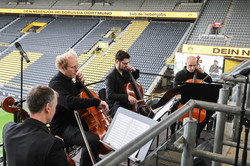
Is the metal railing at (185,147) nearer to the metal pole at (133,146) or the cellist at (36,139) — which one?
the metal pole at (133,146)

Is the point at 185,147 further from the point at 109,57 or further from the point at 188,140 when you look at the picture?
the point at 109,57

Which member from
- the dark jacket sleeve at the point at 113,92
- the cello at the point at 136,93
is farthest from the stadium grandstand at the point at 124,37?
the dark jacket sleeve at the point at 113,92

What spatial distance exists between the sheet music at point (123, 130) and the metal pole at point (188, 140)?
43cm

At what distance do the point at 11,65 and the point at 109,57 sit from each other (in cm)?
819

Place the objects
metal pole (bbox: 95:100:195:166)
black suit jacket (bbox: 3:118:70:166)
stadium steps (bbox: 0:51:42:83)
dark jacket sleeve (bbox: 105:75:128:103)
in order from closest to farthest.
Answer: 1. metal pole (bbox: 95:100:195:166)
2. black suit jacket (bbox: 3:118:70:166)
3. dark jacket sleeve (bbox: 105:75:128:103)
4. stadium steps (bbox: 0:51:42:83)

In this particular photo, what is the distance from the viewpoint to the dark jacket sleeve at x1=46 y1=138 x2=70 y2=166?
141 cm

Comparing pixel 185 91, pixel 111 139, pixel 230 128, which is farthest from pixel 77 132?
pixel 230 128

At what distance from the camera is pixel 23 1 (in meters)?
26.9

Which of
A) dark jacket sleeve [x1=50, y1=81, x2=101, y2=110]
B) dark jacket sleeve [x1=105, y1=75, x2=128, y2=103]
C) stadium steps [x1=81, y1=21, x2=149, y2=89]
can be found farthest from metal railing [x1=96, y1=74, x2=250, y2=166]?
stadium steps [x1=81, y1=21, x2=149, y2=89]

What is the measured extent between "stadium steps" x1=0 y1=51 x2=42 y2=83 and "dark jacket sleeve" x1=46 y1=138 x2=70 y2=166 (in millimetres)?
18169

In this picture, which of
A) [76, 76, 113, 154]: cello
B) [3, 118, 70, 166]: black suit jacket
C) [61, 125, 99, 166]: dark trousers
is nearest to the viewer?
[3, 118, 70, 166]: black suit jacket

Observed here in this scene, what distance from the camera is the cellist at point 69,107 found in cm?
253

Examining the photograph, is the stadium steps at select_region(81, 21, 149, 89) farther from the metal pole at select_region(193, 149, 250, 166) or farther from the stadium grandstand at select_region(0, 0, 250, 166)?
the metal pole at select_region(193, 149, 250, 166)

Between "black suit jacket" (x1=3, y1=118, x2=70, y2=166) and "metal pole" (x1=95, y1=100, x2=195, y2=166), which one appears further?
"black suit jacket" (x1=3, y1=118, x2=70, y2=166)
